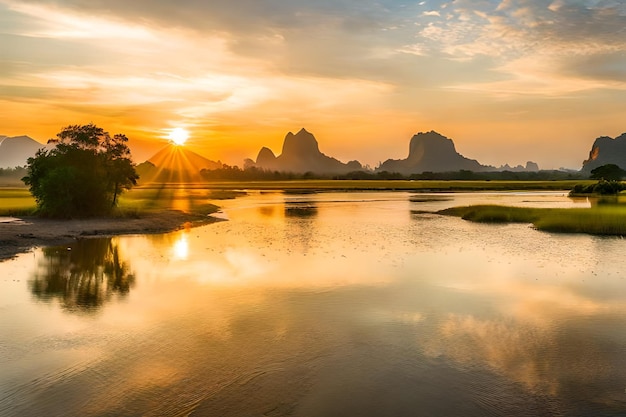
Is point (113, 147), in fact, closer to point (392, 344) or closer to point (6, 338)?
point (6, 338)

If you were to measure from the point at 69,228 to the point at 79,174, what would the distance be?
953 centimetres

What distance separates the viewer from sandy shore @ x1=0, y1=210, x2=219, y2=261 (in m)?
39.4

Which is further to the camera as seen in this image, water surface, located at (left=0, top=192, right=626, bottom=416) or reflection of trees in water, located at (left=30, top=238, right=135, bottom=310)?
reflection of trees in water, located at (left=30, top=238, right=135, bottom=310)

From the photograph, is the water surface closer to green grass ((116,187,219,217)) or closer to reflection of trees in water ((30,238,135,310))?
reflection of trees in water ((30,238,135,310))

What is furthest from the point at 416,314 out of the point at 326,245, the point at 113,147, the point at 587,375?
the point at 113,147

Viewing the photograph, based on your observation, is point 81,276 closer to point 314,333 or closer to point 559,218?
point 314,333

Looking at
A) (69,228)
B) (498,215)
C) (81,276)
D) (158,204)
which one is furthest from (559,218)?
(158,204)

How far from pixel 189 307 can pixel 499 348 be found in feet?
45.2

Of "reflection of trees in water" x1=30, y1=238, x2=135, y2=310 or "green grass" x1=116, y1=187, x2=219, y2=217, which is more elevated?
"green grass" x1=116, y1=187, x2=219, y2=217

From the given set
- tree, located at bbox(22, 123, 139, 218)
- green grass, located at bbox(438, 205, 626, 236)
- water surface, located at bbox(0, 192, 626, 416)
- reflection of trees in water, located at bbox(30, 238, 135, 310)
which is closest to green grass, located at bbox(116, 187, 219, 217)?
tree, located at bbox(22, 123, 139, 218)

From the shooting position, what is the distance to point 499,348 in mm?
16484

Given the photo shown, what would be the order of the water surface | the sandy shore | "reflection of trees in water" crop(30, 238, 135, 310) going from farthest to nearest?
the sandy shore
"reflection of trees in water" crop(30, 238, 135, 310)
the water surface

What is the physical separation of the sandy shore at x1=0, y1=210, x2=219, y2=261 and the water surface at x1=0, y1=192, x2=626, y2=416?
4418 mm

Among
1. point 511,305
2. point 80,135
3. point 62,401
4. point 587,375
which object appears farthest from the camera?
point 80,135
